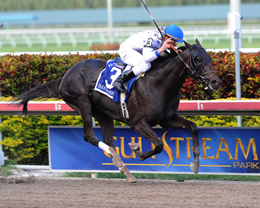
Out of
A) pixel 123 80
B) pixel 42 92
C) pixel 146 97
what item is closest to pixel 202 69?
pixel 146 97

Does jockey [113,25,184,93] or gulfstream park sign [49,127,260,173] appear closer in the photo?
jockey [113,25,184,93]

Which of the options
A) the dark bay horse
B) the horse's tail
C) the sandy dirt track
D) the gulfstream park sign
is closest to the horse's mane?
the dark bay horse

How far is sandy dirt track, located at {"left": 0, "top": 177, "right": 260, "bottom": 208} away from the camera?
15.8ft

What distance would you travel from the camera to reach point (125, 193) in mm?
5305

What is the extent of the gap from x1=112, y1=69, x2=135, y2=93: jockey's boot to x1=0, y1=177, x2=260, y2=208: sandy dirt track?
100 centimetres

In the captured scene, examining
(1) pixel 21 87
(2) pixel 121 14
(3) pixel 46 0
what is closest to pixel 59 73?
(1) pixel 21 87

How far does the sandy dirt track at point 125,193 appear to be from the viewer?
4.82m

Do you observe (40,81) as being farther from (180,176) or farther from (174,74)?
(174,74)

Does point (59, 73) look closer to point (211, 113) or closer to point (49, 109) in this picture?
point (49, 109)

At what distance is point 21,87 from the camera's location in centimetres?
754

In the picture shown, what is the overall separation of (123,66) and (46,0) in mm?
38370

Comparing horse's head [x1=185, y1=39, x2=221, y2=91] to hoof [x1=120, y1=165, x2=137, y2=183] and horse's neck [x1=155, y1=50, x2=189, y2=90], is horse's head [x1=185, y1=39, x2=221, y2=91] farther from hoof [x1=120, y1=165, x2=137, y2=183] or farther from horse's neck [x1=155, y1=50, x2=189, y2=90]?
hoof [x1=120, y1=165, x2=137, y2=183]

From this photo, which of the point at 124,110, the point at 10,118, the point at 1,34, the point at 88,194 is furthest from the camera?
the point at 1,34

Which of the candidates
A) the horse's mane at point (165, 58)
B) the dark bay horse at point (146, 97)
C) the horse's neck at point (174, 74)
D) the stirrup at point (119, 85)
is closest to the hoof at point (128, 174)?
the dark bay horse at point (146, 97)
